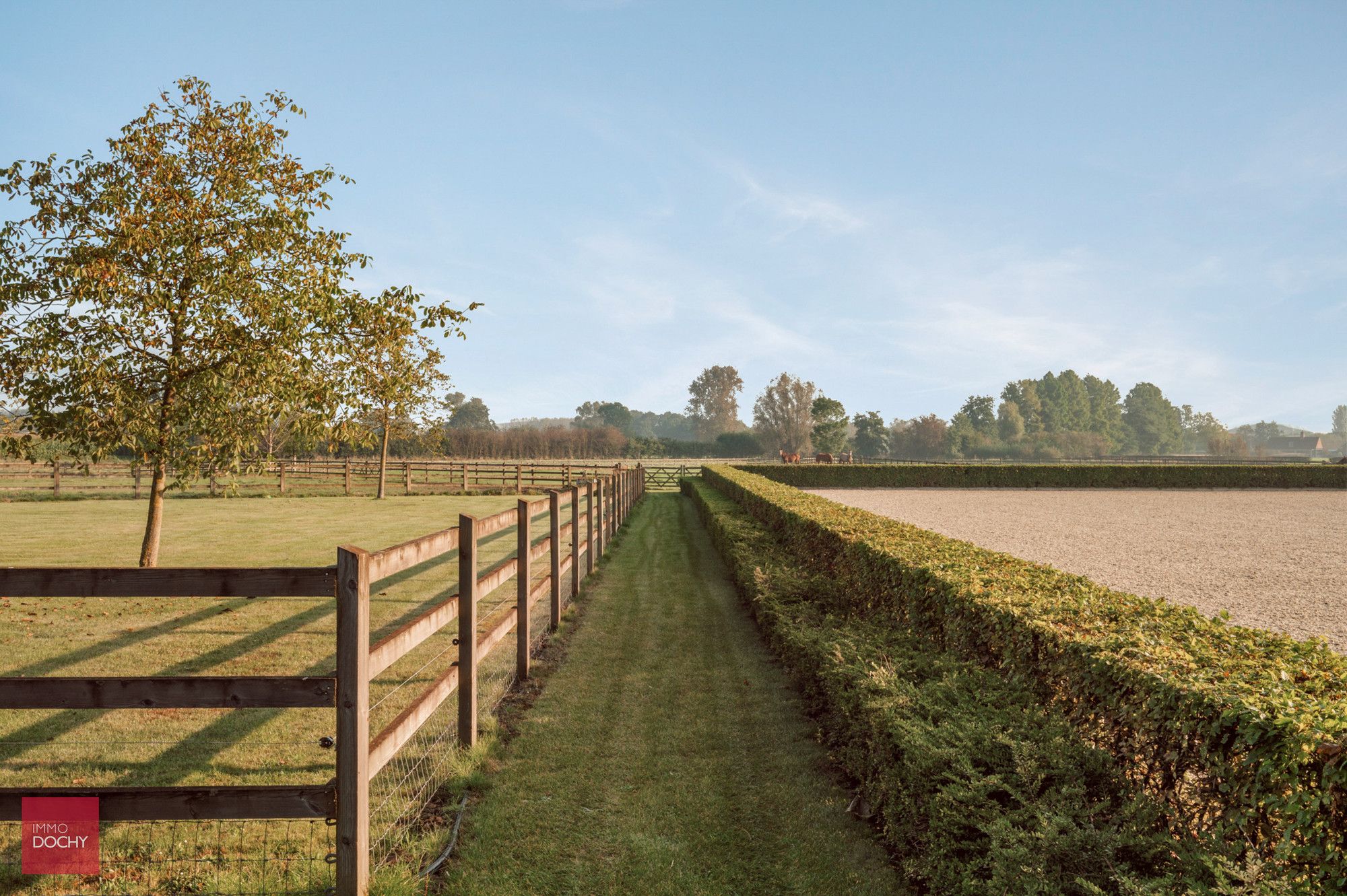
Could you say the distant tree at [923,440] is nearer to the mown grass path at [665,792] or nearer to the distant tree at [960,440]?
the distant tree at [960,440]

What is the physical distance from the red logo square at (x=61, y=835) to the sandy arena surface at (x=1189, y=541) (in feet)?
32.7

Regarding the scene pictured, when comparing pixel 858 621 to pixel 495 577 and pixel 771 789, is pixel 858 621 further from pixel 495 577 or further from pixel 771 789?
pixel 495 577

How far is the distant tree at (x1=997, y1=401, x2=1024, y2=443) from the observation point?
432 feet

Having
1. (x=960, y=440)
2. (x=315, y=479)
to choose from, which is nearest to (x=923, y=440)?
(x=960, y=440)

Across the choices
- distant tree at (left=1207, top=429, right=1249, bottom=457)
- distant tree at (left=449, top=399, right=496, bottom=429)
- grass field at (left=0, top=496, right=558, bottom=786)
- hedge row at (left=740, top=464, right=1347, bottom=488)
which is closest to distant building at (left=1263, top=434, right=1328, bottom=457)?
distant tree at (left=1207, top=429, right=1249, bottom=457)

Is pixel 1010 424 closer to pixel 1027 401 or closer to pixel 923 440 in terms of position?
pixel 1027 401

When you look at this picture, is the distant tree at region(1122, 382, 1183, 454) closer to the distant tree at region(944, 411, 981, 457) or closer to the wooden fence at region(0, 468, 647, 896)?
the distant tree at region(944, 411, 981, 457)

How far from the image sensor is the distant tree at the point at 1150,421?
494 feet

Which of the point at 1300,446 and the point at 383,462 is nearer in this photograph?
the point at 383,462

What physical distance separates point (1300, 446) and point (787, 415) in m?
145

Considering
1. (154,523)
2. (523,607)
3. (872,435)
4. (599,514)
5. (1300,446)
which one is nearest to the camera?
(523,607)

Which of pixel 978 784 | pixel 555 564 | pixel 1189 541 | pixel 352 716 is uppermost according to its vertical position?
pixel 352 716

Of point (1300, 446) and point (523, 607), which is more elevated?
point (1300, 446)

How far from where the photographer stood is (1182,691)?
8.95ft
